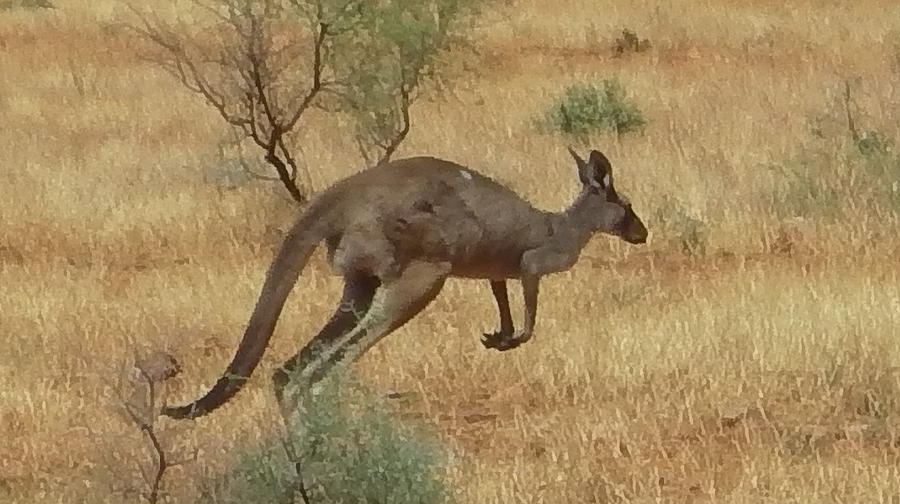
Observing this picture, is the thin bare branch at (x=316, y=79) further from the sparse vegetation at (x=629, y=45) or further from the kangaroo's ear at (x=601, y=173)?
the sparse vegetation at (x=629, y=45)

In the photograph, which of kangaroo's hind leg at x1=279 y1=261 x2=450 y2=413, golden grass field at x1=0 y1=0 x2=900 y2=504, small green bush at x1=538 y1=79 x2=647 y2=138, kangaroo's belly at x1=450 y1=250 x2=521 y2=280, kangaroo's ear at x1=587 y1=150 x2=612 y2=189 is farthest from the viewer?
small green bush at x1=538 y1=79 x2=647 y2=138

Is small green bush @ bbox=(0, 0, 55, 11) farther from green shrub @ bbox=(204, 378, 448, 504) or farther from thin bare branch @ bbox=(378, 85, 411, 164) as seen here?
green shrub @ bbox=(204, 378, 448, 504)

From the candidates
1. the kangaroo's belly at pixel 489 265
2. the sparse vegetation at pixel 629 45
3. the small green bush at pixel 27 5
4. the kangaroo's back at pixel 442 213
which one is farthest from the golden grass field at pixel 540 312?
the small green bush at pixel 27 5

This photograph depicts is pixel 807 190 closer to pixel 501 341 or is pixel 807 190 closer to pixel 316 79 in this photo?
pixel 316 79

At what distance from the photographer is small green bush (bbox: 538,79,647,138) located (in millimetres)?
14391

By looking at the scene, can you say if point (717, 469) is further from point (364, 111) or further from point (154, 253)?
point (364, 111)

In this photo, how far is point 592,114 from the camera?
14.5 meters

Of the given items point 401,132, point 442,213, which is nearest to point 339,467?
point 442,213

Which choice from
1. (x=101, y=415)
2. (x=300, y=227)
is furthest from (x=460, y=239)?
(x=101, y=415)

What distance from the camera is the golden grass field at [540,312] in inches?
261

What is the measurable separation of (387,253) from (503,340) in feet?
2.42

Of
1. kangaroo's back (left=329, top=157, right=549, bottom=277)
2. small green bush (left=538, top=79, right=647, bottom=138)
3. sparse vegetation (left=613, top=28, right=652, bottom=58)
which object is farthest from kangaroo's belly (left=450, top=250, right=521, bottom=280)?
sparse vegetation (left=613, top=28, right=652, bottom=58)

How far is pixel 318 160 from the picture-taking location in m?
13.4

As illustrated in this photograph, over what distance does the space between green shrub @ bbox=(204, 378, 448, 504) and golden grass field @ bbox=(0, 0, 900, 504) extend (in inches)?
17.8
